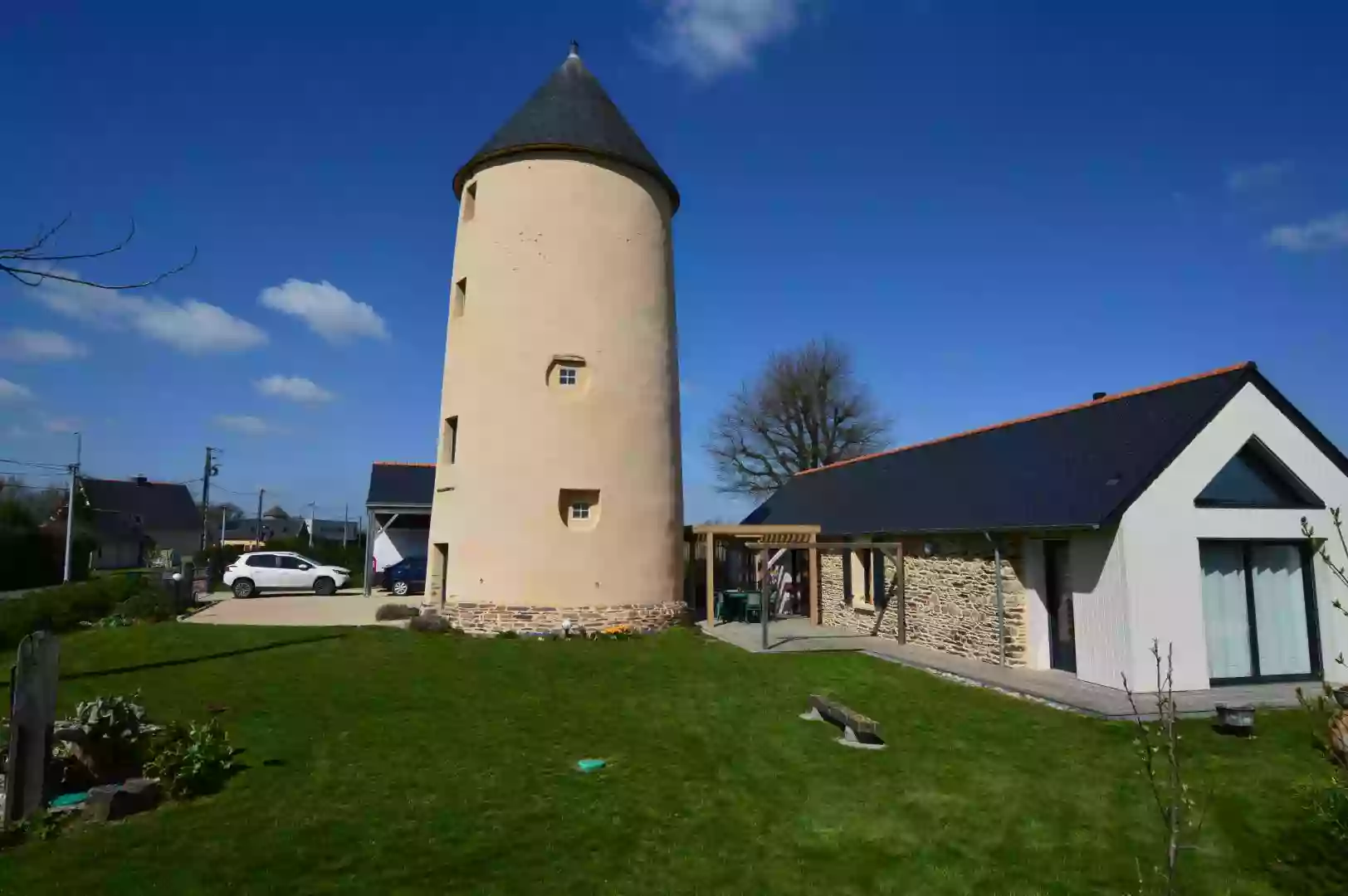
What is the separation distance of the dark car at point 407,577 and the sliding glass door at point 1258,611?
71.8 feet

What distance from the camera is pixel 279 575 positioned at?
2755 cm

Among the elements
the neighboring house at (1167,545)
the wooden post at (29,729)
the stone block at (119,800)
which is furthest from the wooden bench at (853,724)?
the wooden post at (29,729)

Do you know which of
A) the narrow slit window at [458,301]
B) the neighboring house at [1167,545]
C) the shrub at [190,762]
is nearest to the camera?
the shrub at [190,762]

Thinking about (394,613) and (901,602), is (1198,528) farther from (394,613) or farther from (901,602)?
(394,613)

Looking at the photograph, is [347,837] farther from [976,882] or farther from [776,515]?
[776,515]

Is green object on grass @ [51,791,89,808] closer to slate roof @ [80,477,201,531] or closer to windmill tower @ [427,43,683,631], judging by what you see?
windmill tower @ [427,43,683,631]

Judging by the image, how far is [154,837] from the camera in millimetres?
5922

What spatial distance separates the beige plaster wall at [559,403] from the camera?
637 inches

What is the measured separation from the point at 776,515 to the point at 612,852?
58.8ft

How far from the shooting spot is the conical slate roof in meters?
17.2

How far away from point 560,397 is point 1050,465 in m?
9.16

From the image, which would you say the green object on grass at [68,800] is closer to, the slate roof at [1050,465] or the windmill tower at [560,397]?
the windmill tower at [560,397]

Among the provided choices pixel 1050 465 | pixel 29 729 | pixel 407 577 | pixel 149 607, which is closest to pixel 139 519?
pixel 407 577

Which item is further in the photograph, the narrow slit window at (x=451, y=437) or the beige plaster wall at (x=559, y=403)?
the narrow slit window at (x=451, y=437)
